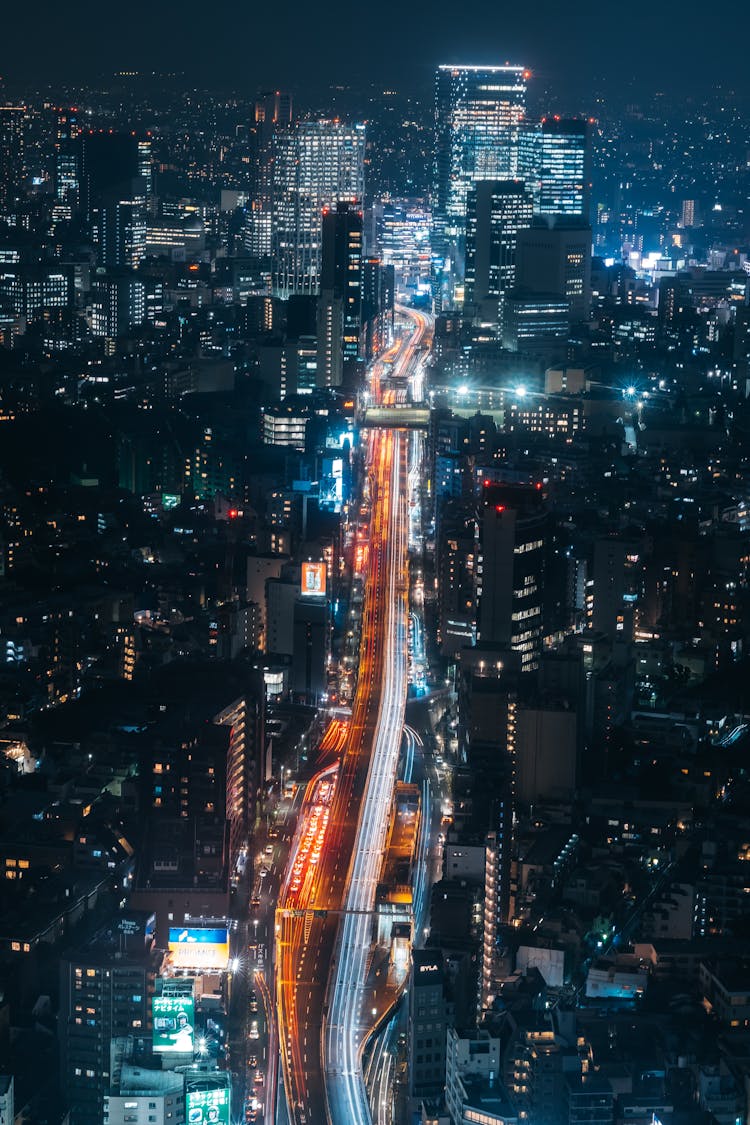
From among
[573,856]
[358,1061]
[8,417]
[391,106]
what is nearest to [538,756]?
[573,856]

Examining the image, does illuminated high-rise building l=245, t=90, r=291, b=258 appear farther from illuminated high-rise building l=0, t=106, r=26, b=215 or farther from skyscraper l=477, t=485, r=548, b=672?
skyscraper l=477, t=485, r=548, b=672

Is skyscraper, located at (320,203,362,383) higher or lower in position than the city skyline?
higher

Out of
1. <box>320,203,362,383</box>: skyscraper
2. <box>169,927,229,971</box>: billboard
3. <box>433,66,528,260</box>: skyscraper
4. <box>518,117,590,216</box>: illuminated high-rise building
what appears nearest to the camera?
<box>169,927,229,971</box>: billboard

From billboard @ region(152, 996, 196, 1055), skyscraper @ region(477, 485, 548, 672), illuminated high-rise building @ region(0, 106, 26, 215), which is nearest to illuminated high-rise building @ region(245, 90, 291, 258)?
illuminated high-rise building @ region(0, 106, 26, 215)

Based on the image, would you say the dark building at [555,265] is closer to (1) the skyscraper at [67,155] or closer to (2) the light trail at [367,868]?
(1) the skyscraper at [67,155]

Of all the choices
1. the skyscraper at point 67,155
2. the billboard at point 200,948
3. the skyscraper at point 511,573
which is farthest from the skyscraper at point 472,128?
the billboard at point 200,948

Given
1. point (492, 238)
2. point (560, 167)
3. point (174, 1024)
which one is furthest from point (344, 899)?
point (560, 167)

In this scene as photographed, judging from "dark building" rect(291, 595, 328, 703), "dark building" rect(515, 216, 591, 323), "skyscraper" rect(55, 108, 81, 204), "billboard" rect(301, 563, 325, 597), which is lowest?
"dark building" rect(291, 595, 328, 703)
